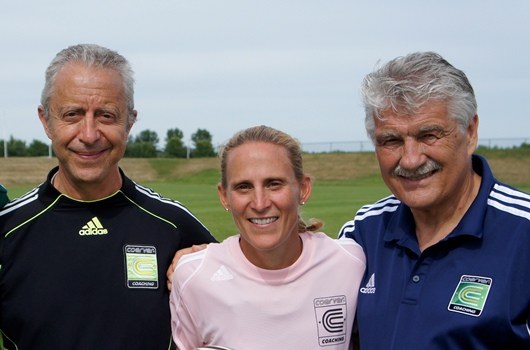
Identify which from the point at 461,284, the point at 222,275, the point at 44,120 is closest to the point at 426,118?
the point at 461,284

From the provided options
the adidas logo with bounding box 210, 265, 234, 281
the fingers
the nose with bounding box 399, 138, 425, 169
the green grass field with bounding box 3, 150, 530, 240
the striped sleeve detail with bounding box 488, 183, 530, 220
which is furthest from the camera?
the green grass field with bounding box 3, 150, 530, 240

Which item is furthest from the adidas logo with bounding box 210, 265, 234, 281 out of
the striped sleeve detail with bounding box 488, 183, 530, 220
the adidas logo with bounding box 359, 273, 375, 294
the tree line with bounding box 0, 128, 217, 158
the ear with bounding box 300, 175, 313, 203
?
the tree line with bounding box 0, 128, 217, 158

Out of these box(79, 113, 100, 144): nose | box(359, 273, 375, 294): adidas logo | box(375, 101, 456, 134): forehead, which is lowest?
box(359, 273, 375, 294): adidas logo

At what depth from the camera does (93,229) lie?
11.9 feet

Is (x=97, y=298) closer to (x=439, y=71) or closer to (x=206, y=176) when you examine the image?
(x=439, y=71)

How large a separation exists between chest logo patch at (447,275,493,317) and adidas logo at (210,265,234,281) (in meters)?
1.10

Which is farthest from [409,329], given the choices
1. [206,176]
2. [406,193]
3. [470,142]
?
[206,176]

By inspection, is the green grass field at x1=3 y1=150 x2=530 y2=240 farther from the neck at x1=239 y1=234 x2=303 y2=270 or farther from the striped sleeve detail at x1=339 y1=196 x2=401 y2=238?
the neck at x1=239 y1=234 x2=303 y2=270

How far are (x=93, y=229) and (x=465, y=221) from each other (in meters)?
1.94

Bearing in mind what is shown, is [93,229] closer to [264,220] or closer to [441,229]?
[264,220]

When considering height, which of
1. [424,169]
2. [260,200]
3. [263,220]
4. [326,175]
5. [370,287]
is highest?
A: [424,169]

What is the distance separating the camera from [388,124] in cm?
312

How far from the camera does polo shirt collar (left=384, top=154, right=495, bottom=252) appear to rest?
3047mm

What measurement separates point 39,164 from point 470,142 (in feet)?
172
